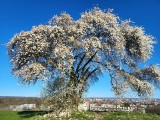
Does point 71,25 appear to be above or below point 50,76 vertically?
above

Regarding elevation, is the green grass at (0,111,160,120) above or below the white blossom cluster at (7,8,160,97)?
below

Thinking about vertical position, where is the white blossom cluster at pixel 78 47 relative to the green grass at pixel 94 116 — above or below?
above

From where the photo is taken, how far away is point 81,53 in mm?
51500

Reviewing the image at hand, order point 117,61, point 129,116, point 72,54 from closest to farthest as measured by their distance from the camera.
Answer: point 129,116, point 72,54, point 117,61

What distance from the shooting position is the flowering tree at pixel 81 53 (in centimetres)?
4928

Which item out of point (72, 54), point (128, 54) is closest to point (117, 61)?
point (128, 54)

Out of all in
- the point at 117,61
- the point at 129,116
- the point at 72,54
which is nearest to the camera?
the point at 129,116

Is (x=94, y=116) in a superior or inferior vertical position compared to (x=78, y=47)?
inferior

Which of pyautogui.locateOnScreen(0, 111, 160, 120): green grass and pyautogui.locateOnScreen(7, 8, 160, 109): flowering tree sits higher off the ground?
pyautogui.locateOnScreen(7, 8, 160, 109): flowering tree

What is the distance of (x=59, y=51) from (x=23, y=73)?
4.96 meters

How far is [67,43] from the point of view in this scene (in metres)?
50.6

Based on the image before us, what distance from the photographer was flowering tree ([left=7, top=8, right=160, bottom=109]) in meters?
49.3

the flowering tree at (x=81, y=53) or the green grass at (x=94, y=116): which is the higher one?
the flowering tree at (x=81, y=53)

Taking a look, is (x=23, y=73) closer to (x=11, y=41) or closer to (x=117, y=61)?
(x=11, y=41)
